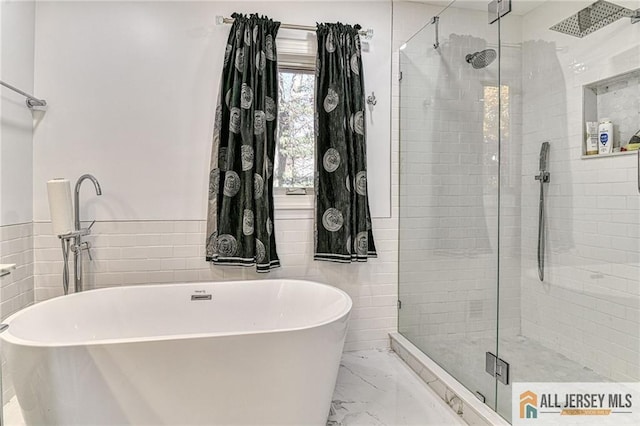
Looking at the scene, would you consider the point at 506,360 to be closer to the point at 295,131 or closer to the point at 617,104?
the point at 617,104

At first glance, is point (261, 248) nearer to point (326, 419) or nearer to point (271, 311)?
point (271, 311)

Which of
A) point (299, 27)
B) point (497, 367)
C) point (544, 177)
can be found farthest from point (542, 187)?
point (299, 27)

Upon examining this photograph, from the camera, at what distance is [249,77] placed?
2498 mm

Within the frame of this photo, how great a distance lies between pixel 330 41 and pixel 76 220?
79.6 inches

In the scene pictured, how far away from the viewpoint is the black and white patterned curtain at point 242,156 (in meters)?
2.47

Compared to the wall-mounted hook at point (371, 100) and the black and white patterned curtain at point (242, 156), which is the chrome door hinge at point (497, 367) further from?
the wall-mounted hook at point (371, 100)

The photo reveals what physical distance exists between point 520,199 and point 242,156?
6.34ft

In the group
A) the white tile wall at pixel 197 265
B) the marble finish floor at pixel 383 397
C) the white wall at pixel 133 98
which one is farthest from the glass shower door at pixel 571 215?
the white wall at pixel 133 98

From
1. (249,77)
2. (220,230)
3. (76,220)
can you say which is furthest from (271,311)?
(249,77)

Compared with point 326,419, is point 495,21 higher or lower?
higher

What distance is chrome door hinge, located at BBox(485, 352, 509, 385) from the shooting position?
1930mm

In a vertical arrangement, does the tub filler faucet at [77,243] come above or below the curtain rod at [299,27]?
below

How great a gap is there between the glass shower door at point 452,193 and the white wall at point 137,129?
32.9 inches

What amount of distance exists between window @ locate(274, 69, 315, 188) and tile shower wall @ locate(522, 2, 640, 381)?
1523 millimetres
